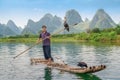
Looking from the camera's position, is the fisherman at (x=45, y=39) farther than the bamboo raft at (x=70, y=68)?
Yes

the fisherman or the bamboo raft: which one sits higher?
the fisherman

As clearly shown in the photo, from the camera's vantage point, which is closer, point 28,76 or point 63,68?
point 28,76

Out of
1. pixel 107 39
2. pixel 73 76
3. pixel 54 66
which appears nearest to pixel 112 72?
pixel 73 76

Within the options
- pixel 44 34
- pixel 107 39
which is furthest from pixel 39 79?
pixel 107 39

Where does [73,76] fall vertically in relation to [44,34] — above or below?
below

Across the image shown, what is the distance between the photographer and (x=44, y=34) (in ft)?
73.1

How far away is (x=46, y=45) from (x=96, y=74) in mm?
5478

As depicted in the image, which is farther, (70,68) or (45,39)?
(45,39)

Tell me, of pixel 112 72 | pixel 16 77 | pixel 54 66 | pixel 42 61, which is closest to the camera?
pixel 16 77

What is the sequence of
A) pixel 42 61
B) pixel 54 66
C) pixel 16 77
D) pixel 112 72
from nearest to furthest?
pixel 16 77 < pixel 112 72 < pixel 54 66 < pixel 42 61

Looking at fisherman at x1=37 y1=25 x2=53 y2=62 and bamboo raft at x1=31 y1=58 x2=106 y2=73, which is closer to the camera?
bamboo raft at x1=31 y1=58 x2=106 y2=73

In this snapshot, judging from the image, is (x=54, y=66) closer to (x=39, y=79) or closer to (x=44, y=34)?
(x=44, y=34)

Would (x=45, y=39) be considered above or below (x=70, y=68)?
above

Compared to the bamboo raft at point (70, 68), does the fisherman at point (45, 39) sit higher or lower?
higher
